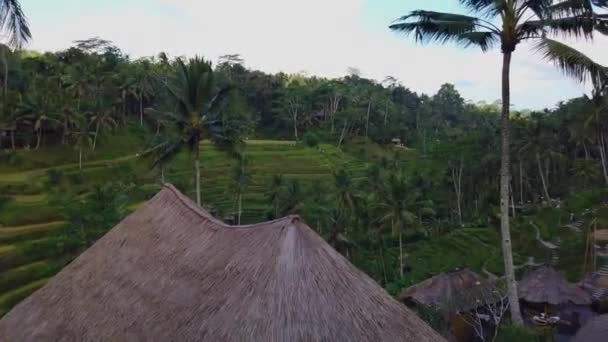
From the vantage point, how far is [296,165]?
43969 millimetres

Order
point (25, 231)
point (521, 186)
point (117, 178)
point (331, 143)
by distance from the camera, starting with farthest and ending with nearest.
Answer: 1. point (331, 143)
2. point (521, 186)
3. point (117, 178)
4. point (25, 231)

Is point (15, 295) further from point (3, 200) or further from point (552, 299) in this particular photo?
point (552, 299)

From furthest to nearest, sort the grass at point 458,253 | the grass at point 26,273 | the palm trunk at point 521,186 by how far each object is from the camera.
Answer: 1. the palm trunk at point 521,186
2. the grass at point 458,253
3. the grass at point 26,273

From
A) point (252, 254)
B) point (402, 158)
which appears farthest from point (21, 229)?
point (402, 158)

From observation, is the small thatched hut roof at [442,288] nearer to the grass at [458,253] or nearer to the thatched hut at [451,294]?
the thatched hut at [451,294]

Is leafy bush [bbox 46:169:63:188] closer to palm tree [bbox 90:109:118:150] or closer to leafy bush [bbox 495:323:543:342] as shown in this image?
palm tree [bbox 90:109:118:150]

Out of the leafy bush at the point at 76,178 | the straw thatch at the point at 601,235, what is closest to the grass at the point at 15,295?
the leafy bush at the point at 76,178

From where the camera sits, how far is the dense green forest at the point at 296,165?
1656cm

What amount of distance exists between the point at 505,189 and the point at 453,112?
6997 cm

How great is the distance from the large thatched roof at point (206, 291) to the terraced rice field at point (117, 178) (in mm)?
9935

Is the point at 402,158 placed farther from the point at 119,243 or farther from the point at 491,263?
the point at 119,243

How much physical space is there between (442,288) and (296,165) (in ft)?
92.5

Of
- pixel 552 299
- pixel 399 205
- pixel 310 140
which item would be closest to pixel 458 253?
pixel 399 205

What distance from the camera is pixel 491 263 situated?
25047 mm
